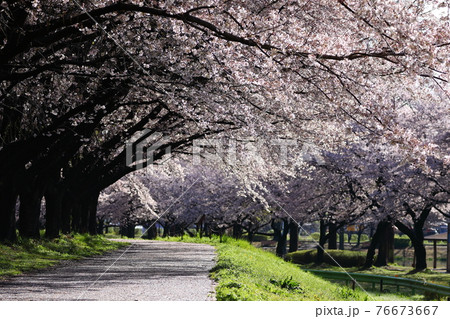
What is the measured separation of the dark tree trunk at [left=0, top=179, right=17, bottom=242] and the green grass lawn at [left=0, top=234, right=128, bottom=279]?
40 centimetres

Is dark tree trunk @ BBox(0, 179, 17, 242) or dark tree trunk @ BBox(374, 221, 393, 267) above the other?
dark tree trunk @ BBox(0, 179, 17, 242)

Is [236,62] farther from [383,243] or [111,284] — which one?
[383,243]

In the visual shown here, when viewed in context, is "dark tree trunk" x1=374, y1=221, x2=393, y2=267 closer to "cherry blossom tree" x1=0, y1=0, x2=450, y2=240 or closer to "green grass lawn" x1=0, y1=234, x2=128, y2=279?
"green grass lawn" x1=0, y1=234, x2=128, y2=279

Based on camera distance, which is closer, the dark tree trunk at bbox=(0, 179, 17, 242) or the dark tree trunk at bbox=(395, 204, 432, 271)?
the dark tree trunk at bbox=(0, 179, 17, 242)

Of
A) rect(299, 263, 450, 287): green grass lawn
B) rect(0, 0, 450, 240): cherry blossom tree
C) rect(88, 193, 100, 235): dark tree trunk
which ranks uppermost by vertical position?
rect(0, 0, 450, 240): cherry blossom tree

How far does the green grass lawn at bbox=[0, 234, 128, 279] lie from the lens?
13826 mm

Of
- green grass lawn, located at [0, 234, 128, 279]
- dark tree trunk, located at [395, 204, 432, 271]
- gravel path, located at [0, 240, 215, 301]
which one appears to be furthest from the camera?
dark tree trunk, located at [395, 204, 432, 271]

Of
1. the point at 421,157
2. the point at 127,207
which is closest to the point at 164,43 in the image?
the point at 421,157

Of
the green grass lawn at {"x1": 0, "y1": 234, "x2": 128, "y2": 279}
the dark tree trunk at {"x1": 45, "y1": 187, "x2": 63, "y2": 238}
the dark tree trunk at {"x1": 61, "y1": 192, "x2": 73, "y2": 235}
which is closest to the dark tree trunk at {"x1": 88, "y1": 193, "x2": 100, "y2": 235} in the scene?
the dark tree trunk at {"x1": 61, "y1": 192, "x2": 73, "y2": 235}

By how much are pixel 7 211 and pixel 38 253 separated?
1.84 meters

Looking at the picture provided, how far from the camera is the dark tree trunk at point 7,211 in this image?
18.7 meters

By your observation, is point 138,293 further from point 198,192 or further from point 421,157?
point 198,192

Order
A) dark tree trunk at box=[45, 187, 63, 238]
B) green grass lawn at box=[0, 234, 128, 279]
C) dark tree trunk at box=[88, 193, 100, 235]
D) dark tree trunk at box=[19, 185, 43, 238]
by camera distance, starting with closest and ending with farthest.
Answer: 1. green grass lawn at box=[0, 234, 128, 279]
2. dark tree trunk at box=[19, 185, 43, 238]
3. dark tree trunk at box=[45, 187, 63, 238]
4. dark tree trunk at box=[88, 193, 100, 235]

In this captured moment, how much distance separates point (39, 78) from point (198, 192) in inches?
1477
